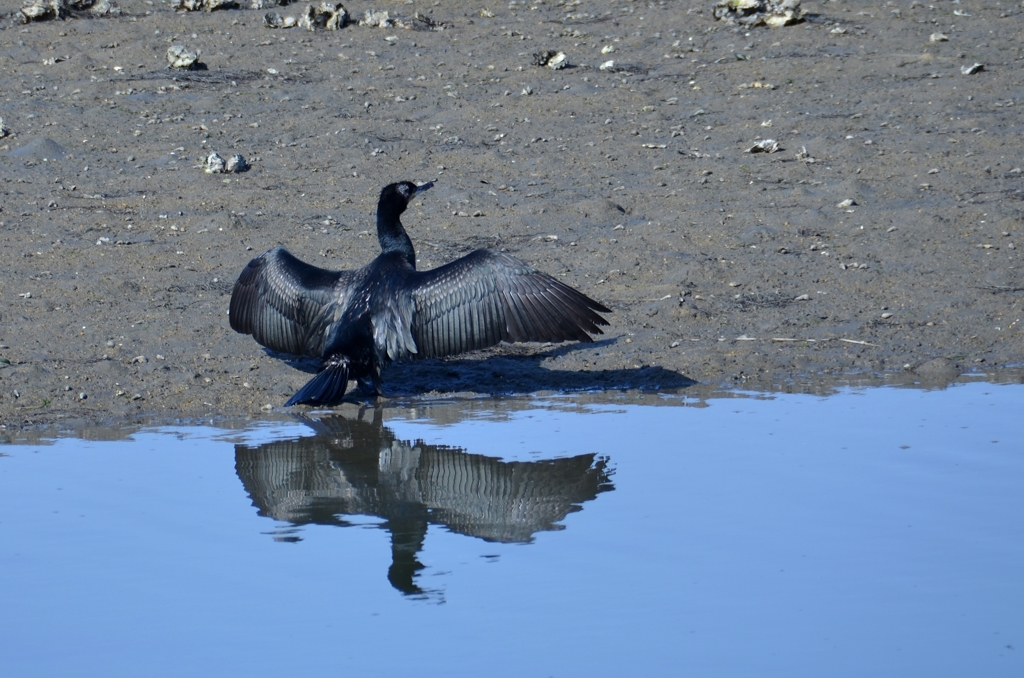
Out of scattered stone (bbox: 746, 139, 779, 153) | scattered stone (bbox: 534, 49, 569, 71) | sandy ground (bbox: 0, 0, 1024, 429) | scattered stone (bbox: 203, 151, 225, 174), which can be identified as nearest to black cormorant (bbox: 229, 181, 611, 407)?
sandy ground (bbox: 0, 0, 1024, 429)

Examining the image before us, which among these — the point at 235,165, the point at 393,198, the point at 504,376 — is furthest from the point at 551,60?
the point at 504,376

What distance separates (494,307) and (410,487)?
56.4 inches

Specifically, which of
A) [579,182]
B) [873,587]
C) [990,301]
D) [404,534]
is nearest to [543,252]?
[579,182]

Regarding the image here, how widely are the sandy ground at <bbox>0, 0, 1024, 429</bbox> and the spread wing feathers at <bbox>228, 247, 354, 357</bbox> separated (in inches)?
9.6

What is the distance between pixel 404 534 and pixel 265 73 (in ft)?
26.9

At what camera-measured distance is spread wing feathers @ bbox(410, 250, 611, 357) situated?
256 inches

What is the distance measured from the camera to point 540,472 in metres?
5.58

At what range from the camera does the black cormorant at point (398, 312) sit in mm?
6520

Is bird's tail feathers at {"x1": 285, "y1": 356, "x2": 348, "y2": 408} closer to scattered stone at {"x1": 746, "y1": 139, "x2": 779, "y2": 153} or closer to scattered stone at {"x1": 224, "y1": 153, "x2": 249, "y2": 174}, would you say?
scattered stone at {"x1": 224, "y1": 153, "x2": 249, "y2": 174}

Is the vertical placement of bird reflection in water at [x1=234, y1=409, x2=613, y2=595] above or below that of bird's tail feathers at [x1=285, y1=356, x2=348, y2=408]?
below

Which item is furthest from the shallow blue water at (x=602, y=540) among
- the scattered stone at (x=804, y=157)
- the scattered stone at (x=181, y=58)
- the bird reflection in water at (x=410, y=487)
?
the scattered stone at (x=181, y=58)

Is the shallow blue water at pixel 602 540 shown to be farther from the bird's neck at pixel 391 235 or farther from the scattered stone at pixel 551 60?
the scattered stone at pixel 551 60

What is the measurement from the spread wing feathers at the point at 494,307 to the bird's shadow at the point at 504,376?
1.78ft

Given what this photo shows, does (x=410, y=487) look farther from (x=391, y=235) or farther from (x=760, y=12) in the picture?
(x=760, y=12)
